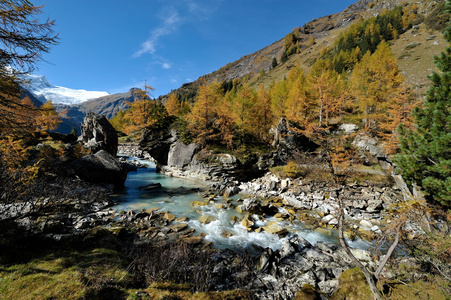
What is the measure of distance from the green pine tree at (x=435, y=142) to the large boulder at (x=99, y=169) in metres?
27.1

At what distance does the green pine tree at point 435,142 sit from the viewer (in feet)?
26.1

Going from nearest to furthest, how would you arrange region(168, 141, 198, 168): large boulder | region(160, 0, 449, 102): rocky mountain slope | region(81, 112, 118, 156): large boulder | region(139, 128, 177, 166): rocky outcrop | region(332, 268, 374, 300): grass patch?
region(332, 268, 374, 300): grass patch, region(81, 112, 118, 156): large boulder, region(168, 141, 198, 168): large boulder, region(139, 128, 177, 166): rocky outcrop, region(160, 0, 449, 102): rocky mountain slope

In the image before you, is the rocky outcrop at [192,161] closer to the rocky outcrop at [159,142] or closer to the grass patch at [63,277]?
the rocky outcrop at [159,142]

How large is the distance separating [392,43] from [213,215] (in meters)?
105

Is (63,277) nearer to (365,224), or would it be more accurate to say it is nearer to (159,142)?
(365,224)

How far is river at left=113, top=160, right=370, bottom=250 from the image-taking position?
11617 mm

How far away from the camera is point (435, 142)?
8.13m

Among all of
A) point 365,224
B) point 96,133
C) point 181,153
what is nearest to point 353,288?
point 365,224

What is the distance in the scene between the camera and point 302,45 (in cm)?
13925

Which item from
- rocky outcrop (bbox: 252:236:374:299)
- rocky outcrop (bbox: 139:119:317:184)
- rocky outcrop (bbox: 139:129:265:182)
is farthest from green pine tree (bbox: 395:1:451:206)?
rocky outcrop (bbox: 139:129:265:182)

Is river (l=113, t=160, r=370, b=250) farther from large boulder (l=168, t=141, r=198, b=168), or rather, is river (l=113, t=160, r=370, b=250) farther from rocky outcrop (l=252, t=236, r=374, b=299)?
large boulder (l=168, t=141, r=198, b=168)

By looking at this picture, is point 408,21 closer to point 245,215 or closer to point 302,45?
point 302,45

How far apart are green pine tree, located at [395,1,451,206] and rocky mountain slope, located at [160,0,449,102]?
3.18 metres

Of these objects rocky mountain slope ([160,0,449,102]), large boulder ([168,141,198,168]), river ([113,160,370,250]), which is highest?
rocky mountain slope ([160,0,449,102])
